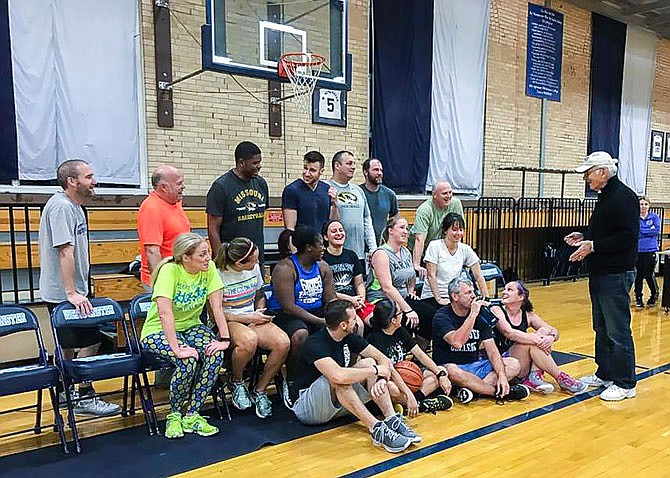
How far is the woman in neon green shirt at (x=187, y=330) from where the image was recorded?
324cm

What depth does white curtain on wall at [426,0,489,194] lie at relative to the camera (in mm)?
8922

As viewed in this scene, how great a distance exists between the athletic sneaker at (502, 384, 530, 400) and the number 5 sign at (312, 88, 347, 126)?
16.4 feet

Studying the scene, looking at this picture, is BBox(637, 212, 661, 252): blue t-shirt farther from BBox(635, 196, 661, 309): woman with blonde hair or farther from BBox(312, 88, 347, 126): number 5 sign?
BBox(312, 88, 347, 126): number 5 sign

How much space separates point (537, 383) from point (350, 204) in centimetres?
195

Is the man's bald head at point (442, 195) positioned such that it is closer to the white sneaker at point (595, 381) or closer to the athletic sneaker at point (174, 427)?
the white sneaker at point (595, 381)

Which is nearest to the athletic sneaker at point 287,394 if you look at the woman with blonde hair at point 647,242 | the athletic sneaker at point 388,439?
the athletic sneaker at point 388,439

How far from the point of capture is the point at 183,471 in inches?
111

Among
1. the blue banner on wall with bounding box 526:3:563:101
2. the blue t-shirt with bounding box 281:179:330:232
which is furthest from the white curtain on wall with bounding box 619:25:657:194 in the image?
the blue t-shirt with bounding box 281:179:330:232

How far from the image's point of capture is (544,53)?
10.6 meters

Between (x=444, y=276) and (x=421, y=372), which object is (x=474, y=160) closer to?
(x=444, y=276)

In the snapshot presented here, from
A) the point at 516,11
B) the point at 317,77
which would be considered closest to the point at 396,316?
the point at 317,77

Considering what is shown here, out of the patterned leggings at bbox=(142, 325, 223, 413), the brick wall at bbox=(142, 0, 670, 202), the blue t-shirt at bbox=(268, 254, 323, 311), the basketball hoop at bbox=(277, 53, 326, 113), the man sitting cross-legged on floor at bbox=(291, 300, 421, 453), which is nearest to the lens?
the man sitting cross-legged on floor at bbox=(291, 300, 421, 453)

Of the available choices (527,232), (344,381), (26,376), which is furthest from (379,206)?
(527,232)

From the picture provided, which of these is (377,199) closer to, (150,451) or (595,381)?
(595,381)
